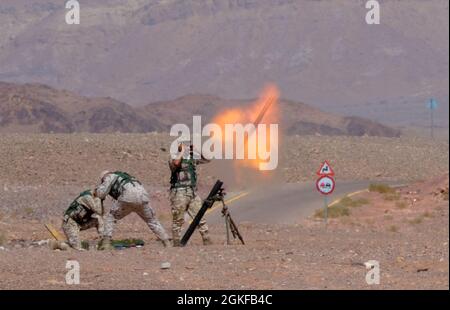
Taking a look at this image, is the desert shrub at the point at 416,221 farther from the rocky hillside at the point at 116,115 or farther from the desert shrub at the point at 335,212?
the rocky hillside at the point at 116,115

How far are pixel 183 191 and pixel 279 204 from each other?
46.9 ft

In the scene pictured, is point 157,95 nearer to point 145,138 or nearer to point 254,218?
point 145,138

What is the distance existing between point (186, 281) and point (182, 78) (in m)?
180

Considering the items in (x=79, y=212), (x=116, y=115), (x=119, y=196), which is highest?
(x=116, y=115)

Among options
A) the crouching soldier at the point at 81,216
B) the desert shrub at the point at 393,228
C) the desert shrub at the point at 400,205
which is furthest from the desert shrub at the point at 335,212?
the crouching soldier at the point at 81,216

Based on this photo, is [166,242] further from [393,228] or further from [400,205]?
[400,205]

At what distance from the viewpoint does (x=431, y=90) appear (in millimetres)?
184625

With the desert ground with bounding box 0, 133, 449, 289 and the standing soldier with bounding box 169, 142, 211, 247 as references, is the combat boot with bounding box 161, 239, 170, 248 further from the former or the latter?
the standing soldier with bounding box 169, 142, 211, 247

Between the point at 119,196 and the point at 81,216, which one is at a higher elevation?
the point at 119,196

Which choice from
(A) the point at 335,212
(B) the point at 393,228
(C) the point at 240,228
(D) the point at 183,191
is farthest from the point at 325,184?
(D) the point at 183,191

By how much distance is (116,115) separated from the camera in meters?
118

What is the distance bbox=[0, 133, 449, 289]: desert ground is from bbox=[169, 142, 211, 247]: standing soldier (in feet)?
1.76

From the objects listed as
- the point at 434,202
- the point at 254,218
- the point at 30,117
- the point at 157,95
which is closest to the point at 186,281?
the point at 254,218

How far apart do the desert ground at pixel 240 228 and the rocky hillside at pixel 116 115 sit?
50669mm
